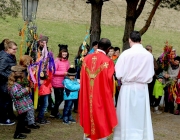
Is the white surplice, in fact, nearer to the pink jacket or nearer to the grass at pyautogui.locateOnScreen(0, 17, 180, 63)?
the pink jacket

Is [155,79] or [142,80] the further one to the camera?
[155,79]

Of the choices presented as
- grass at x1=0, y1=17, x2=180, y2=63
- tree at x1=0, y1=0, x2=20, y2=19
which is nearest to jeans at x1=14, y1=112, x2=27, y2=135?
tree at x1=0, y1=0, x2=20, y2=19

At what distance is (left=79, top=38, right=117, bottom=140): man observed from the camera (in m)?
6.57

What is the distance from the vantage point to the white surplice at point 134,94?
653cm

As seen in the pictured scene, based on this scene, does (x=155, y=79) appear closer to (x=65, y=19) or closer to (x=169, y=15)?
(x=65, y=19)

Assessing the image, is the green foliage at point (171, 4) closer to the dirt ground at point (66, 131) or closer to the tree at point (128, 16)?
the tree at point (128, 16)

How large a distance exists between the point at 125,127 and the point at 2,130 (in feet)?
8.60

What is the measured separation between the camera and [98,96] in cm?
661

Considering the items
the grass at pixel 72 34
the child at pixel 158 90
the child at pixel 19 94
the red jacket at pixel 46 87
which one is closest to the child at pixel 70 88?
the red jacket at pixel 46 87

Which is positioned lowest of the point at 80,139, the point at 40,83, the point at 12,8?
the point at 80,139

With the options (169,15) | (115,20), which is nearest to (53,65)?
(115,20)

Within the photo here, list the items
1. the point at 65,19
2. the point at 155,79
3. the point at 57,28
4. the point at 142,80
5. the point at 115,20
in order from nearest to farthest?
the point at 142,80
the point at 155,79
the point at 57,28
the point at 65,19
the point at 115,20

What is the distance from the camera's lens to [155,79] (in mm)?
10734

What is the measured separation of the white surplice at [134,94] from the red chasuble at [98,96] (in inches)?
7.4
